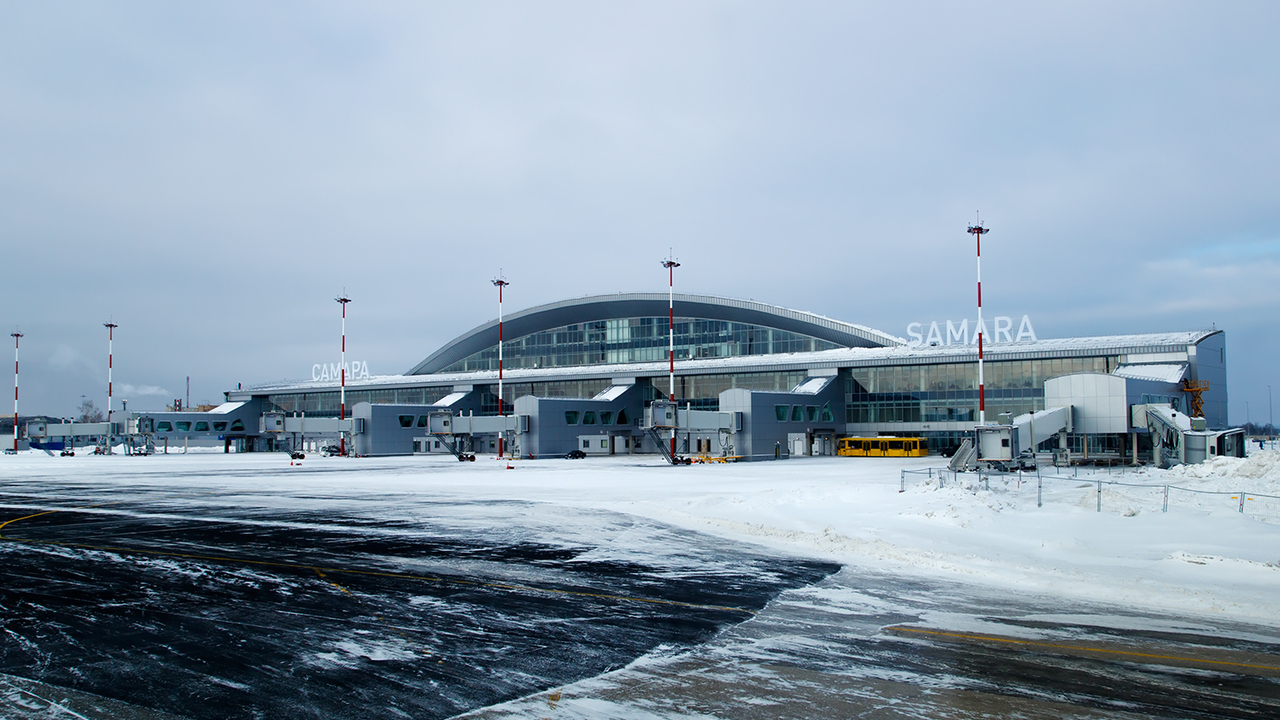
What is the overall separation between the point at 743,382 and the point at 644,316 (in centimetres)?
1856

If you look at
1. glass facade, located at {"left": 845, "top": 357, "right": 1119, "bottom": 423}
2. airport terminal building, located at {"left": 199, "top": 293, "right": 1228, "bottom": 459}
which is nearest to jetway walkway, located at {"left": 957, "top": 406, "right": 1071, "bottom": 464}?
airport terminal building, located at {"left": 199, "top": 293, "right": 1228, "bottom": 459}

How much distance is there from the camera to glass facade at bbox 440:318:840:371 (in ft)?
306

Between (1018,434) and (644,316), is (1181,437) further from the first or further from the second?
Result: (644,316)

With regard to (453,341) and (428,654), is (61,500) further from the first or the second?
(453,341)

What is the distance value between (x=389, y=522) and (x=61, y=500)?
60.4 feet

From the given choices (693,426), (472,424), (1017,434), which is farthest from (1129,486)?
(472,424)

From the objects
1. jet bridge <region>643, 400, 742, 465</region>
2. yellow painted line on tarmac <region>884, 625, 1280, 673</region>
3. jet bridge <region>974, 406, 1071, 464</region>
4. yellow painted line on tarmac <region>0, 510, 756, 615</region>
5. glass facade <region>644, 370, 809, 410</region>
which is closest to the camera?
yellow painted line on tarmac <region>884, 625, 1280, 673</region>

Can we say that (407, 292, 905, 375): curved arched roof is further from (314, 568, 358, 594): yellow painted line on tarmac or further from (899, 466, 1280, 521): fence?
(314, 568, 358, 594): yellow painted line on tarmac

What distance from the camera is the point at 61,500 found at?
114 feet

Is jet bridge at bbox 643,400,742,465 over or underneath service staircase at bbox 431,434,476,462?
over

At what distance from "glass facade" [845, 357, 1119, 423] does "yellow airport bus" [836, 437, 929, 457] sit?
3.27m

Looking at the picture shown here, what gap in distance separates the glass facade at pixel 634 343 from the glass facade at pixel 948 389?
9852 millimetres

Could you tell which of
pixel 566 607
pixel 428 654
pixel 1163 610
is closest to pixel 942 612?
pixel 1163 610

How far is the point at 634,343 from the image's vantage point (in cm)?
10031
